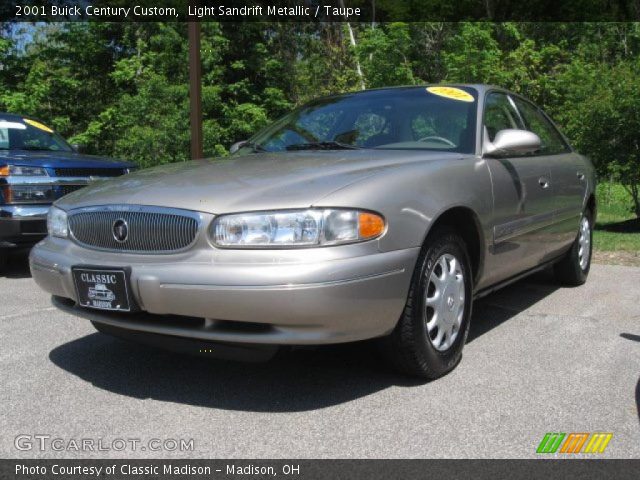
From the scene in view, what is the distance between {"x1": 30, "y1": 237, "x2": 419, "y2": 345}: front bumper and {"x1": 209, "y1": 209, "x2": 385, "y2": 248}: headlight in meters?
0.04

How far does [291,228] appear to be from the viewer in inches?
110

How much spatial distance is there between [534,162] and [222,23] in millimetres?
15259

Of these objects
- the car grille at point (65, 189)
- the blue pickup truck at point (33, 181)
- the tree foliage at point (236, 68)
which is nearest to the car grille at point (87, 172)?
the blue pickup truck at point (33, 181)

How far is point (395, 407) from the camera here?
3025 millimetres

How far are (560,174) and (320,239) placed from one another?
2710 millimetres

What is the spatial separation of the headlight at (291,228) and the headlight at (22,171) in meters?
4.03

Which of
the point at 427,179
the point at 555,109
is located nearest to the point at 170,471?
the point at 427,179

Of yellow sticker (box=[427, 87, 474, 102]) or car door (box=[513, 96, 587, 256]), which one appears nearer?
yellow sticker (box=[427, 87, 474, 102])

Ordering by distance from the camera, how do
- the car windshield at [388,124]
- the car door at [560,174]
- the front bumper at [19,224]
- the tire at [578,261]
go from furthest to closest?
the front bumper at [19,224] < the tire at [578,261] < the car door at [560,174] < the car windshield at [388,124]

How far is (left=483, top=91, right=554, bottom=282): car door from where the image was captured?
389cm

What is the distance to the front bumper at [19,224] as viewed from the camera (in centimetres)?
604

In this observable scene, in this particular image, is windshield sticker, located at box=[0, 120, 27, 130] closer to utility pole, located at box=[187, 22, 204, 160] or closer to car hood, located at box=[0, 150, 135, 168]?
car hood, located at box=[0, 150, 135, 168]

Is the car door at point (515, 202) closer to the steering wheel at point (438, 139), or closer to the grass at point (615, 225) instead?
the steering wheel at point (438, 139)

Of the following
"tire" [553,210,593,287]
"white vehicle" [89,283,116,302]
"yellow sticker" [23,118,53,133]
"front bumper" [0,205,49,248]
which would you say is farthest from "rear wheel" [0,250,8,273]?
"tire" [553,210,593,287]
